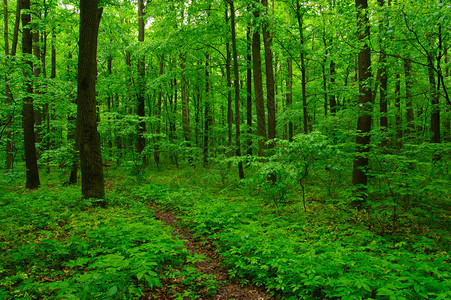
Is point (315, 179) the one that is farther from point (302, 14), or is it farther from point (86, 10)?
point (86, 10)

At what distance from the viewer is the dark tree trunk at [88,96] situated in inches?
274

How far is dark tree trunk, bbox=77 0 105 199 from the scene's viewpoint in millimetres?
6961

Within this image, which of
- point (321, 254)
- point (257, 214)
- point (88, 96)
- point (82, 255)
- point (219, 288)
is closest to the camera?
point (219, 288)

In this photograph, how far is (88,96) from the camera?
7145 mm

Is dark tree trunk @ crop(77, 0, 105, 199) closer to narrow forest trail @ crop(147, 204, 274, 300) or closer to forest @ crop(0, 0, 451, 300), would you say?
forest @ crop(0, 0, 451, 300)

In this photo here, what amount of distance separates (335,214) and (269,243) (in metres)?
3.07

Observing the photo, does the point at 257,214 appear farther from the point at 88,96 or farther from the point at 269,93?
the point at 88,96

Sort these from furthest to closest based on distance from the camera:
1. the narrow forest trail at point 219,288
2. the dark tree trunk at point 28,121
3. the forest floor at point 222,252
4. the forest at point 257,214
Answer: the dark tree trunk at point 28,121 → the narrow forest trail at point 219,288 → the forest at point 257,214 → the forest floor at point 222,252

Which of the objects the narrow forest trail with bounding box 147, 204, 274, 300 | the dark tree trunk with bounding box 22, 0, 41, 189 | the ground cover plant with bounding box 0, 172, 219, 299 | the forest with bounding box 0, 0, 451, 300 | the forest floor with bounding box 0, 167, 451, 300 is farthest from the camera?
the dark tree trunk with bounding box 22, 0, 41, 189

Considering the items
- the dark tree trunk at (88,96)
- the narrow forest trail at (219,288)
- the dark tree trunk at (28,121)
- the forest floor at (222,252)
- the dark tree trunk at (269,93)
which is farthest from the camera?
the dark tree trunk at (269,93)

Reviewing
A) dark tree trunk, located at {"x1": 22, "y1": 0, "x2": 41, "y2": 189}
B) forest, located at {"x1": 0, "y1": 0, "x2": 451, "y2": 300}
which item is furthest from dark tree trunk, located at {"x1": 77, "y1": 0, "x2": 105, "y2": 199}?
dark tree trunk, located at {"x1": 22, "y1": 0, "x2": 41, "y2": 189}

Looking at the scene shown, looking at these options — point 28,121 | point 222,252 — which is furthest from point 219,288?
point 28,121

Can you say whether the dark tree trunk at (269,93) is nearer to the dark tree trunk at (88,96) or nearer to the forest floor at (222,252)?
the forest floor at (222,252)

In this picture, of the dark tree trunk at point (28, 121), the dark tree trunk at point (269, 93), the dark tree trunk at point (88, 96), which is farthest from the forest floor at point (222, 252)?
the dark tree trunk at point (28, 121)
